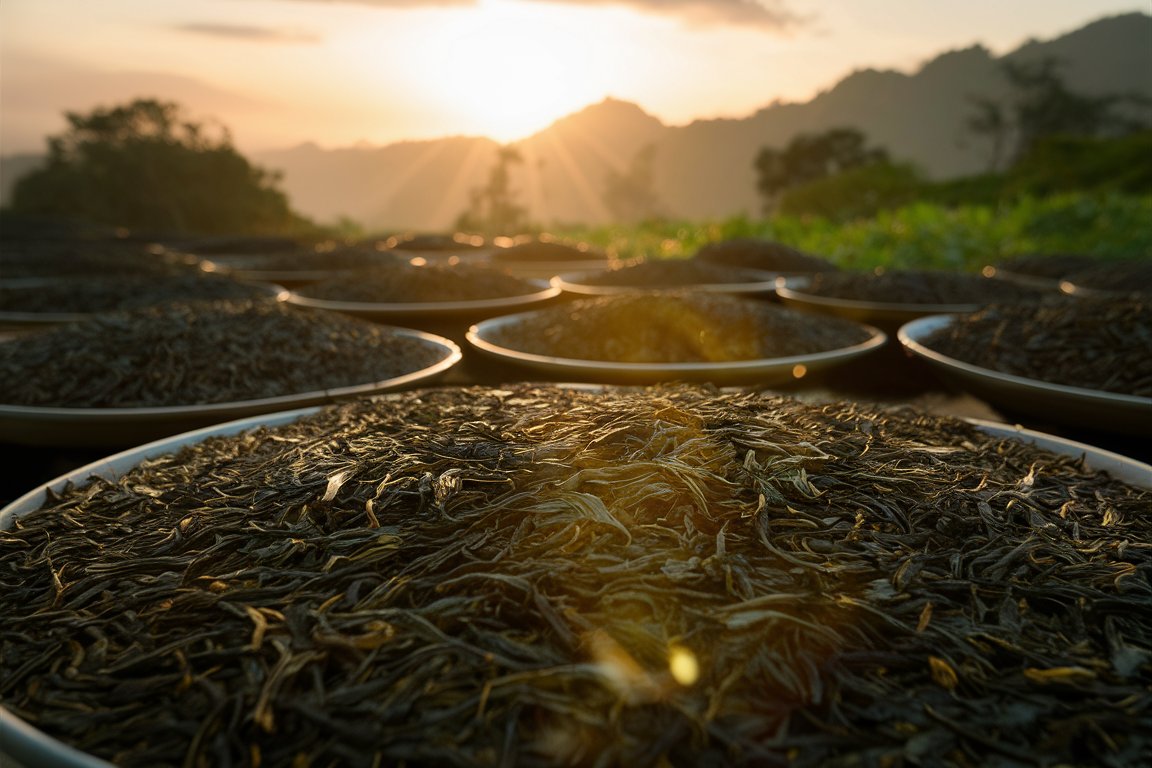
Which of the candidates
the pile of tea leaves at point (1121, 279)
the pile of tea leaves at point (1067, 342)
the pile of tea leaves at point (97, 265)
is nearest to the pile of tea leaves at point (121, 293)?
the pile of tea leaves at point (97, 265)

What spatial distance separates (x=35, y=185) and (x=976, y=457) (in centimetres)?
3593

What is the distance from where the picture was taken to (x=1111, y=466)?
188cm

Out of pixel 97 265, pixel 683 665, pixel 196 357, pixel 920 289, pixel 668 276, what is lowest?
pixel 920 289

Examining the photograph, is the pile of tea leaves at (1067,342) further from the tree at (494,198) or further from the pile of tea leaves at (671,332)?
the tree at (494,198)

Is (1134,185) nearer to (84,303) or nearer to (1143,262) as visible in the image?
(1143,262)

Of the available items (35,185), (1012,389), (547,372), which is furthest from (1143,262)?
(35,185)

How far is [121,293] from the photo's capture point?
16.0 ft

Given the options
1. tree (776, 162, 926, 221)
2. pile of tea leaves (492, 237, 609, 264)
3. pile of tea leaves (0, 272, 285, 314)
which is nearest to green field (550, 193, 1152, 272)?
pile of tea leaves (492, 237, 609, 264)

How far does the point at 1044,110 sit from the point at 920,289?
6410 cm

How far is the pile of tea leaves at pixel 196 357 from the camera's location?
2719 millimetres

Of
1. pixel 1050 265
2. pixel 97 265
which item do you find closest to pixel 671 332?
pixel 1050 265

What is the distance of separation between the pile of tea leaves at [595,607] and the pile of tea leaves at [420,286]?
9.99 feet

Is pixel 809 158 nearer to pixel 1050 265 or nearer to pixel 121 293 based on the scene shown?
Result: pixel 1050 265

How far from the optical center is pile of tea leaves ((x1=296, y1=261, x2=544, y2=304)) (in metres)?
4.73
